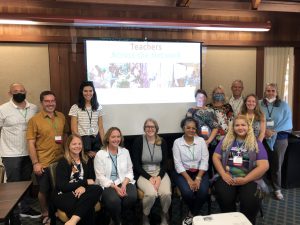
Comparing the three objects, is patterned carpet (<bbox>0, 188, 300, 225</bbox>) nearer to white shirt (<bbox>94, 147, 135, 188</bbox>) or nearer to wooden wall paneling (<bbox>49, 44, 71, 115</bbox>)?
white shirt (<bbox>94, 147, 135, 188</bbox>)

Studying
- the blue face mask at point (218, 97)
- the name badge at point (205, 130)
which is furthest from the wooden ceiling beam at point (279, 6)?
the name badge at point (205, 130)

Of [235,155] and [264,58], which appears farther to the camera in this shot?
[264,58]

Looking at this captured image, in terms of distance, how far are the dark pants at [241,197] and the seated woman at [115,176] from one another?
855mm

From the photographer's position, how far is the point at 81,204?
2.44 m

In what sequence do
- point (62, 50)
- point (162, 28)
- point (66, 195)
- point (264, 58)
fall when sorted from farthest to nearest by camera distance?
1. point (264, 58)
2. point (162, 28)
3. point (62, 50)
4. point (66, 195)

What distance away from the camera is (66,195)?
8.33 feet

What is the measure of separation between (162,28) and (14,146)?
2.50 m

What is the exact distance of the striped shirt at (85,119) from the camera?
3.21m

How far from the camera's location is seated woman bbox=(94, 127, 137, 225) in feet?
8.70

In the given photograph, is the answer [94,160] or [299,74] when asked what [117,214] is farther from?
[299,74]

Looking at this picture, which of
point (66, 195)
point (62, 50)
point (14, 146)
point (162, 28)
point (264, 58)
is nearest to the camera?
point (66, 195)

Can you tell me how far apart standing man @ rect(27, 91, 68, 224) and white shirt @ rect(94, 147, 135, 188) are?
0.53 meters

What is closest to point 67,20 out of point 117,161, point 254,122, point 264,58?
point 117,161

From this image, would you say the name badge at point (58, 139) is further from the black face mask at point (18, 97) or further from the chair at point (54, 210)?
the black face mask at point (18, 97)
